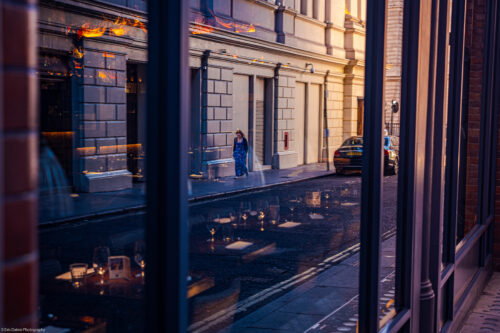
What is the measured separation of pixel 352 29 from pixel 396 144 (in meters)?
22.1

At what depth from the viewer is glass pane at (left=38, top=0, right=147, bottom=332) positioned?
3559mm

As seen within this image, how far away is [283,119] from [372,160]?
69.1ft

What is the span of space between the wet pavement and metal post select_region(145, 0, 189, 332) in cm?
171

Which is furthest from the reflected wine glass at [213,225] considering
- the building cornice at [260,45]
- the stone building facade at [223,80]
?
the building cornice at [260,45]

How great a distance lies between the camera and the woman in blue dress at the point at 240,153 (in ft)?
64.9

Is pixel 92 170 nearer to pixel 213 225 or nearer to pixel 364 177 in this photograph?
pixel 213 225

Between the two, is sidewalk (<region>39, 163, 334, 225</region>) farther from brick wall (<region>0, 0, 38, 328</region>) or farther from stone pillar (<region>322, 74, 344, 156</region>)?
stone pillar (<region>322, 74, 344, 156</region>)

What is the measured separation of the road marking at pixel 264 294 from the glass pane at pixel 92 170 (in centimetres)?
62

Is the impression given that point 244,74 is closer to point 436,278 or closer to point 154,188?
point 436,278

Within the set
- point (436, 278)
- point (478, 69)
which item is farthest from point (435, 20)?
point (478, 69)

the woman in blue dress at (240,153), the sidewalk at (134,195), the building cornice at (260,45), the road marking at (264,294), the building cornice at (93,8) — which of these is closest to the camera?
the sidewalk at (134,195)

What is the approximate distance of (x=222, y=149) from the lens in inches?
763

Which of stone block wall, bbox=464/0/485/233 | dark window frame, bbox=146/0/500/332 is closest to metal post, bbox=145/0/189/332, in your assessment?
Answer: dark window frame, bbox=146/0/500/332

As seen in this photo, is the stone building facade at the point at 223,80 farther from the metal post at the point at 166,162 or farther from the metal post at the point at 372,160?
the metal post at the point at 166,162
